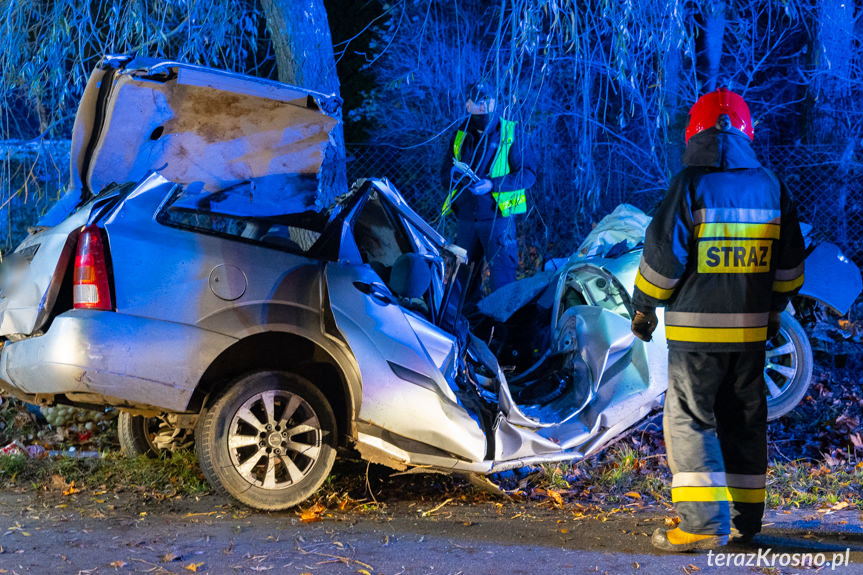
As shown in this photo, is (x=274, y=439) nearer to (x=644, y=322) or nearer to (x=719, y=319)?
(x=644, y=322)

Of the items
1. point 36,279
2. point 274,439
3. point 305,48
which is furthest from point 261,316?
point 305,48

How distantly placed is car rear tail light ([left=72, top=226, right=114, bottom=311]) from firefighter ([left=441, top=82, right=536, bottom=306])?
129 inches

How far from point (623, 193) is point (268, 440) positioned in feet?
21.0

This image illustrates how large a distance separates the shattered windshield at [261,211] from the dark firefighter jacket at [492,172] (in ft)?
6.84

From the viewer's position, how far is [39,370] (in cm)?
415

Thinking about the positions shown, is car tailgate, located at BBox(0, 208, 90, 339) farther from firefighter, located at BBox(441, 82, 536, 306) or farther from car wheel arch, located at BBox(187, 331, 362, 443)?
firefighter, located at BBox(441, 82, 536, 306)

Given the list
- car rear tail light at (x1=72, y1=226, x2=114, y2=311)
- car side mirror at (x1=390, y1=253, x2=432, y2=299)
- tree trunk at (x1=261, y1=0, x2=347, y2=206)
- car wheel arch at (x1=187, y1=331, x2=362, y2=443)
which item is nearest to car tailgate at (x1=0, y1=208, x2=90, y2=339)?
car rear tail light at (x1=72, y1=226, x2=114, y2=311)

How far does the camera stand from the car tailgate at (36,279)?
13.8ft

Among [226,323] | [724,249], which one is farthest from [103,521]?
[724,249]

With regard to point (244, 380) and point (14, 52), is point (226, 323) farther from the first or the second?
point (14, 52)

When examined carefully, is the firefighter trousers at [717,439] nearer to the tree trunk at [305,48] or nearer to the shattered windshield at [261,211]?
the shattered windshield at [261,211]

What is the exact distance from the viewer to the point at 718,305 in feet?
13.1

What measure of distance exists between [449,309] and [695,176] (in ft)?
5.30

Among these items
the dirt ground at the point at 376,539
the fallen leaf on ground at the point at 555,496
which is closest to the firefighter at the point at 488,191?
the fallen leaf on ground at the point at 555,496
